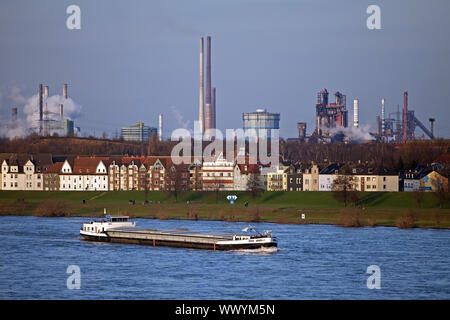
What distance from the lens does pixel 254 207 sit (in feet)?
380

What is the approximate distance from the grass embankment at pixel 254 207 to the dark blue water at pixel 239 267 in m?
9.57

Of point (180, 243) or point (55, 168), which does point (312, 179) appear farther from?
point (180, 243)

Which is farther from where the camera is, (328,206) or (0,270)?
(328,206)

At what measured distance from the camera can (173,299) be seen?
52.7 metres

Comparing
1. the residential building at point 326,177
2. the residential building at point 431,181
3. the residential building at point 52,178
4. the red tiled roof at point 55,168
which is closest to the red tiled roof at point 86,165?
the red tiled roof at point 55,168

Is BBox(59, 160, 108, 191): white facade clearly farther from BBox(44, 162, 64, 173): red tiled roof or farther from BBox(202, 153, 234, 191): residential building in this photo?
BBox(202, 153, 234, 191): residential building

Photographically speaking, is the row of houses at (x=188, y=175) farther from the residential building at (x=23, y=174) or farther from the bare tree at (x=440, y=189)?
the bare tree at (x=440, y=189)

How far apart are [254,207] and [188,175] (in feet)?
122

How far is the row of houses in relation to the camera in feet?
457

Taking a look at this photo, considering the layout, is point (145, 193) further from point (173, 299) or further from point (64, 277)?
point (173, 299)

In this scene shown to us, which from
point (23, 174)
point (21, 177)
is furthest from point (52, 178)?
point (21, 177)

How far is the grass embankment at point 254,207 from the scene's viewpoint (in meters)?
101
